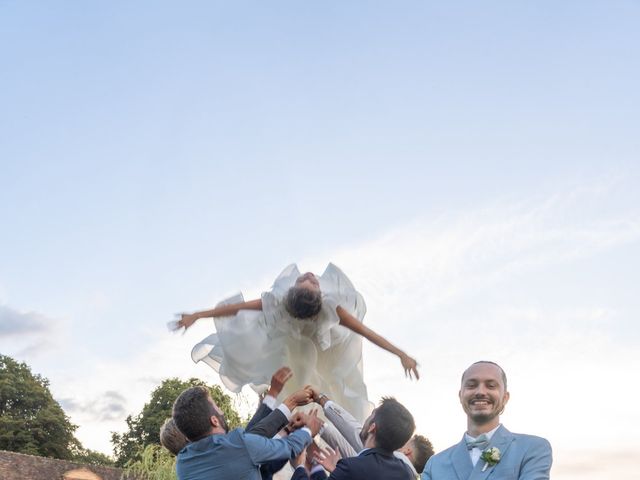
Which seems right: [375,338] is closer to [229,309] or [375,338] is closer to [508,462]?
[229,309]

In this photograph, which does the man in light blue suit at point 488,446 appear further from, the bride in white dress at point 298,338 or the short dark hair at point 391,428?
the bride in white dress at point 298,338

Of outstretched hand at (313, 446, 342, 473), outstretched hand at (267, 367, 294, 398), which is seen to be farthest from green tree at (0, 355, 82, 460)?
outstretched hand at (313, 446, 342, 473)

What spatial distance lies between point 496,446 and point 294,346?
12.7 feet

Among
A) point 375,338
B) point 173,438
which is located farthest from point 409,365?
point 173,438

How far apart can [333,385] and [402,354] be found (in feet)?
3.04

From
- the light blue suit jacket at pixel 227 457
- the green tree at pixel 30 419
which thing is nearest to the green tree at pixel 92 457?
the green tree at pixel 30 419

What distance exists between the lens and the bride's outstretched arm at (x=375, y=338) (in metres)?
7.73

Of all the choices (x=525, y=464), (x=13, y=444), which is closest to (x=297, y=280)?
(x=525, y=464)

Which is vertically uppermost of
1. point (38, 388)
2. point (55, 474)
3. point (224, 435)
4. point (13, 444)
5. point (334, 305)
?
point (38, 388)

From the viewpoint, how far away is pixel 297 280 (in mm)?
7832

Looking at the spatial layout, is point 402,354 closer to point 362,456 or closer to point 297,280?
point 297,280

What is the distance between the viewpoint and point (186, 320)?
25.7 feet

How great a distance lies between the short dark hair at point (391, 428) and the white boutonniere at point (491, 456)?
0.87m

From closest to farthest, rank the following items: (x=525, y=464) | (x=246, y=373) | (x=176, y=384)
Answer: (x=525, y=464), (x=246, y=373), (x=176, y=384)
